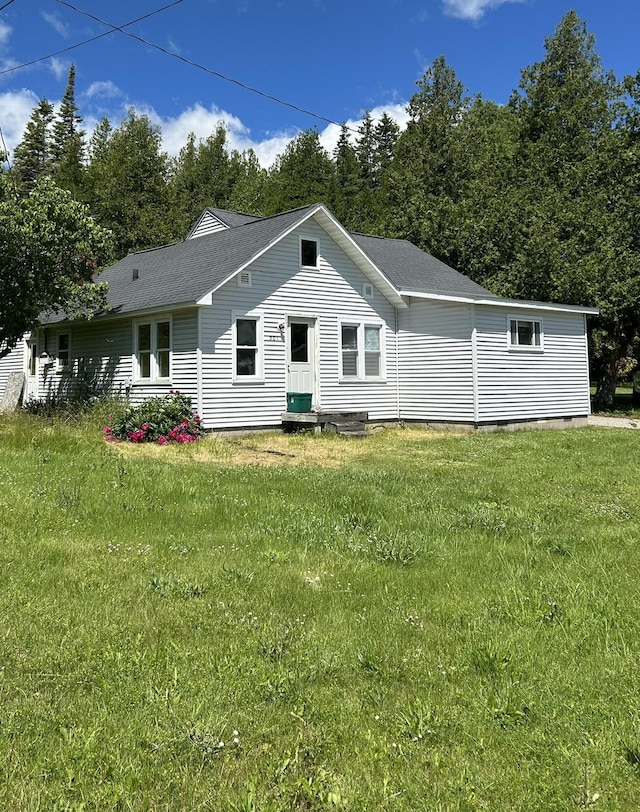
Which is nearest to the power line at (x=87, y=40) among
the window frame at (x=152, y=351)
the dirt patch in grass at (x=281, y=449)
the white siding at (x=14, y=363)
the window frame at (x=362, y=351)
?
the window frame at (x=152, y=351)

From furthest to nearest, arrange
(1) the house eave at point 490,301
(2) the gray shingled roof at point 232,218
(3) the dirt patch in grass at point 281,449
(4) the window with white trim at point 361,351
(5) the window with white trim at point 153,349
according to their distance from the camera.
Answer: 1. (2) the gray shingled roof at point 232,218
2. (4) the window with white trim at point 361,351
3. (1) the house eave at point 490,301
4. (5) the window with white trim at point 153,349
5. (3) the dirt patch in grass at point 281,449

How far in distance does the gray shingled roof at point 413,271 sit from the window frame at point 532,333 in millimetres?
868

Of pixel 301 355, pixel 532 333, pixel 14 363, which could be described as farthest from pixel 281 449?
pixel 14 363

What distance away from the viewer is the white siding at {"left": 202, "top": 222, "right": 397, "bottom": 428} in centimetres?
1517

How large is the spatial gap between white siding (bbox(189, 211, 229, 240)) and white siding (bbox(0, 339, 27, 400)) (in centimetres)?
707

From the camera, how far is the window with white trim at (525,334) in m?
17.7

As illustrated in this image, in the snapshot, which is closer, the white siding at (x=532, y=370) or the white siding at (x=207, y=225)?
the white siding at (x=532, y=370)

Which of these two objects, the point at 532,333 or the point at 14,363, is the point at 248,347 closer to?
the point at 532,333

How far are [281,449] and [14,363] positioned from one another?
44.5 ft

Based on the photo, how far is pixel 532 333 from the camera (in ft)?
59.9

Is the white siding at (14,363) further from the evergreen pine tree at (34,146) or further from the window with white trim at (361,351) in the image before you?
the evergreen pine tree at (34,146)

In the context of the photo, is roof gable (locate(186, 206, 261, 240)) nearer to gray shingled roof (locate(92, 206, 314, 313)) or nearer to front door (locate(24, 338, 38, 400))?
gray shingled roof (locate(92, 206, 314, 313))

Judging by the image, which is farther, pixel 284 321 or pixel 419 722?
pixel 284 321

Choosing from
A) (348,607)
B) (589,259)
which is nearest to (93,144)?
(589,259)
